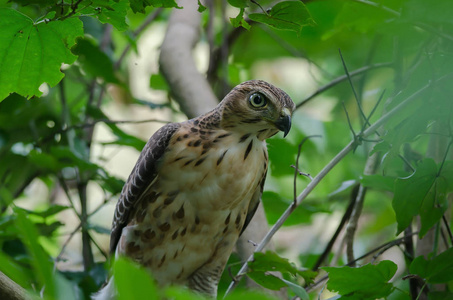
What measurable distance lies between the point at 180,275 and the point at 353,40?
1.97 m

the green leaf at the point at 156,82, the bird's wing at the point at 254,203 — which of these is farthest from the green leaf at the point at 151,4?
the green leaf at the point at 156,82

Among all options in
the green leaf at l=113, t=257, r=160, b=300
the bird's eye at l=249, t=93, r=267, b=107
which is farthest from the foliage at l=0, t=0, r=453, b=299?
the bird's eye at l=249, t=93, r=267, b=107

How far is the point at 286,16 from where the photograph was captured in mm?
1513

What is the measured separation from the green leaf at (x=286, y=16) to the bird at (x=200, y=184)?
56 cm

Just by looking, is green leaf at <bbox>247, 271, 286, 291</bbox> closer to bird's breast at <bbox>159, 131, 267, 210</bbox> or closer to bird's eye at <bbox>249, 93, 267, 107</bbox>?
bird's breast at <bbox>159, 131, 267, 210</bbox>

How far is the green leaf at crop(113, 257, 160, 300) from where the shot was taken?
637 millimetres

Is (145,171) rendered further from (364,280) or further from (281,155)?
(364,280)

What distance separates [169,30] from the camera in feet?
10.2

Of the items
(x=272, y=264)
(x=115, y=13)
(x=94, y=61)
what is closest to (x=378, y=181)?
(x=272, y=264)

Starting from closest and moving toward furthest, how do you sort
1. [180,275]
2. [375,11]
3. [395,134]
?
[395,134] < [375,11] < [180,275]

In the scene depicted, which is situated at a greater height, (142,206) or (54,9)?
(54,9)

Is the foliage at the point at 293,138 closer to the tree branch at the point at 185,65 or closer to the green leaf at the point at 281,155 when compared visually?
the green leaf at the point at 281,155

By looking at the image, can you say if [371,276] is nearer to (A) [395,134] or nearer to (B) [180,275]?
(A) [395,134]

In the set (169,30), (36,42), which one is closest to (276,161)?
(169,30)
